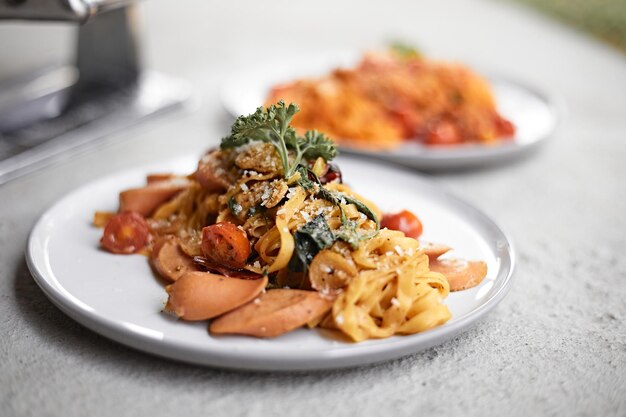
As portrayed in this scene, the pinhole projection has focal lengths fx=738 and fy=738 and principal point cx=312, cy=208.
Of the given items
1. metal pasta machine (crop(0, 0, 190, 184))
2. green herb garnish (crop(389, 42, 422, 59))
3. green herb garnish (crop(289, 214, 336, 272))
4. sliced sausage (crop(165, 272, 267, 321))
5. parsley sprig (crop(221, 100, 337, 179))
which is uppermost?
green herb garnish (crop(389, 42, 422, 59))

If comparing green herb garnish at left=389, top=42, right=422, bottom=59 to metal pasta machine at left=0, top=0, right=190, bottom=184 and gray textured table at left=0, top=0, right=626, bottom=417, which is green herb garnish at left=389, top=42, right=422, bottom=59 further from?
metal pasta machine at left=0, top=0, right=190, bottom=184

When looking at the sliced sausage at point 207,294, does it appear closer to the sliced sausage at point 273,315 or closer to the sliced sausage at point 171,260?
the sliced sausage at point 273,315

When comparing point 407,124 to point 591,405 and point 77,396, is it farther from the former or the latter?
point 77,396

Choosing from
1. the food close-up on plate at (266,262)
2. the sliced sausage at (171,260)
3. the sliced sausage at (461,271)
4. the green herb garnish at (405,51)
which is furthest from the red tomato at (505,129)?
the sliced sausage at (171,260)

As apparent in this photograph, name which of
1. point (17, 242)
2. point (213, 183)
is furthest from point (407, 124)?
point (17, 242)

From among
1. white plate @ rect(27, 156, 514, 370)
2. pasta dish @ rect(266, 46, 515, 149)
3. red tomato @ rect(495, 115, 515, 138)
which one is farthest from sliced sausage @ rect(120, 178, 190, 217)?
red tomato @ rect(495, 115, 515, 138)

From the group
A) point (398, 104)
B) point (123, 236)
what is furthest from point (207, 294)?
point (398, 104)

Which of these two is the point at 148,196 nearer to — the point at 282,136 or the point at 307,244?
the point at 282,136
